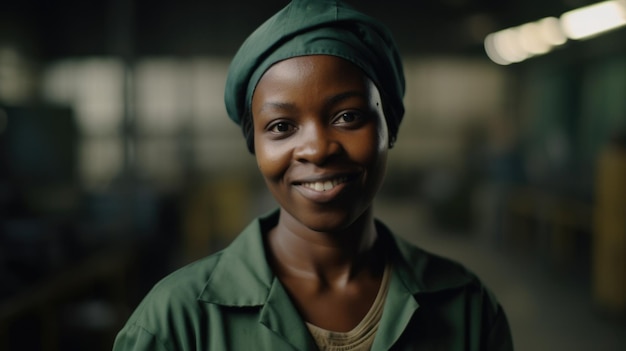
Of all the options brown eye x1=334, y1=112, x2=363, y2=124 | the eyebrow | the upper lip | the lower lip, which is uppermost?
the eyebrow

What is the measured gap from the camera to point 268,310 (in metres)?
0.73

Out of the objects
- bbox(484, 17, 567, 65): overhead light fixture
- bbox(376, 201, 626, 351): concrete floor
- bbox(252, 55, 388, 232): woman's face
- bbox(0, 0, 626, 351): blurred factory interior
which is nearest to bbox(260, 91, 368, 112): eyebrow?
bbox(252, 55, 388, 232): woman's face

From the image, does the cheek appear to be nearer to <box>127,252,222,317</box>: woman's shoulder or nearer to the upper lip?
the upper lip

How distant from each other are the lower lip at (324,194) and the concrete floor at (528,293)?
146 centimetres

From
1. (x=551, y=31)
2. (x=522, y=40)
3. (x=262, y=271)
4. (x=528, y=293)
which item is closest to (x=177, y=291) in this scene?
(x=262, y=271)

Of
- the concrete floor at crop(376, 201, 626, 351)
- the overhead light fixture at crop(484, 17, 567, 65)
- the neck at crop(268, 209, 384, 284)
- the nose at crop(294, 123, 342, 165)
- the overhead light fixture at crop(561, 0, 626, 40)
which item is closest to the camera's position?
A: the nose at crop(294, 123, 342, 165)

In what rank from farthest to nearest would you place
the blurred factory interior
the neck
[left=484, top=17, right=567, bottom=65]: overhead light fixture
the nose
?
[left=484, top=17, right=567, bottom=65]: overhead light fixture, the blurred factory interior, the neck, the nose

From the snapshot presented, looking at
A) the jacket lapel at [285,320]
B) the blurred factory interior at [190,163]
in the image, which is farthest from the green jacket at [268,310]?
the blurred factory interior at [190,163]

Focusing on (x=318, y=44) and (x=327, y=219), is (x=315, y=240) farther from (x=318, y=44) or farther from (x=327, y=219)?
(x=318, y=44)

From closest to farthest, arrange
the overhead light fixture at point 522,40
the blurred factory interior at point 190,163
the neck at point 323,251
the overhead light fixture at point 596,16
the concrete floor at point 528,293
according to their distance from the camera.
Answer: the neck at point 323,251 < the overhead light fixture at point 596,16 < the blurred factory interior at point 190,163 < the overhead light fixture at point 522,40 < the concrete floor at point 528,293

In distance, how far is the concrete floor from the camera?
2.67 meters

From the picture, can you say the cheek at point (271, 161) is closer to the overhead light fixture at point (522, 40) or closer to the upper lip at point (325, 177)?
the upper lip at point (325, 177)

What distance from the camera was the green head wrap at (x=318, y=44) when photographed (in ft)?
2.31

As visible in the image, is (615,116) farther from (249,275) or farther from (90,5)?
(249,275)
